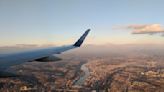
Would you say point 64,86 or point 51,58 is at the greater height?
point 51,58

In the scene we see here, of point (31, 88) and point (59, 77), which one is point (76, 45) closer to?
point (31, 88)

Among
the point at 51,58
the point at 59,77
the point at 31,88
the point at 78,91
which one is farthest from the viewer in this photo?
the point at 59,77

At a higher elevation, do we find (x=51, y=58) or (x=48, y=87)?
(x=51, y=58)

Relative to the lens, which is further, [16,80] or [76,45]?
[16,80]

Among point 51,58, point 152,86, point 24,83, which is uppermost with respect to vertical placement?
point 51,58

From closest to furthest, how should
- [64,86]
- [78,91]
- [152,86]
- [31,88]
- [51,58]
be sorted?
[51,58] < [78,91] < [31,88] < [64,86] < [152,86]

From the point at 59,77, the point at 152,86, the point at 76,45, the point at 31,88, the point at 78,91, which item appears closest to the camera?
the point at 76,45

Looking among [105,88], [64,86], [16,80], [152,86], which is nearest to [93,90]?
[105,88]

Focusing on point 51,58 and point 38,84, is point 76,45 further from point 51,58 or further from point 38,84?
point 38,84

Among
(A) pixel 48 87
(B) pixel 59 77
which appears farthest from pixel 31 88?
(B) pixel 59 77
